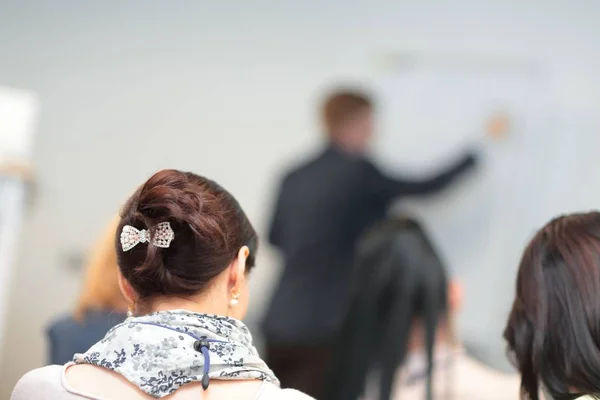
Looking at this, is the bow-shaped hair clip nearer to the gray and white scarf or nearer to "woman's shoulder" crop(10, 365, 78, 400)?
the gray and white scarf

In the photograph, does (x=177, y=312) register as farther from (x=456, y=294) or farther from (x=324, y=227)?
(x=324, y=227)

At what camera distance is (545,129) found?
3.70 meters

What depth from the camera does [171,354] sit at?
1325mm

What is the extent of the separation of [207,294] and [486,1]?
287cm

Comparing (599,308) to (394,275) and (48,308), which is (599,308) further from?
(48,308)

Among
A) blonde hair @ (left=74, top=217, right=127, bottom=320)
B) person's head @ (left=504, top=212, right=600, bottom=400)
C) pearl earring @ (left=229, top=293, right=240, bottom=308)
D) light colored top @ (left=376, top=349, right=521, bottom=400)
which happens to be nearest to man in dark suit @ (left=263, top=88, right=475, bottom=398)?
light colored top @ (left=376, top=349, right=521, bottom=400)

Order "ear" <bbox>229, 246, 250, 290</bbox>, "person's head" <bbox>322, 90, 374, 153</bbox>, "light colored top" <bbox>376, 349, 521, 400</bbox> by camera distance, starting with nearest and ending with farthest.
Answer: "ear" <bbox>229, 246, 250, 290</bbox> → "light colored top" <bbox>376, 349, 521, 400</bbox> → "person's head" <bbox>322, 90, 374, 153</bbox>

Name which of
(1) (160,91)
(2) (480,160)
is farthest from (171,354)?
(1) (160,91)

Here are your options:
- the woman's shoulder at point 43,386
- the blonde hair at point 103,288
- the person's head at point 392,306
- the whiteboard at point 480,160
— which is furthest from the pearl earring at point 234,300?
the whiteboard at point 480,160

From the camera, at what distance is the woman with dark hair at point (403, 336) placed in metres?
2.62

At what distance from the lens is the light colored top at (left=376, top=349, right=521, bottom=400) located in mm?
2564

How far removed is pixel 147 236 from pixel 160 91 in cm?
286

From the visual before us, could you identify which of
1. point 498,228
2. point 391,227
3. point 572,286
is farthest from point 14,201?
point 572,286

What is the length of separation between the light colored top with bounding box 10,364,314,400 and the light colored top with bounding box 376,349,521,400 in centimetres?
132
